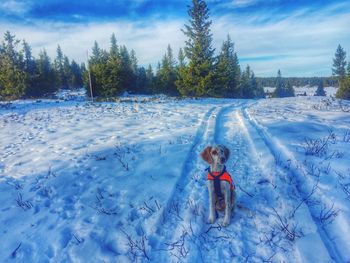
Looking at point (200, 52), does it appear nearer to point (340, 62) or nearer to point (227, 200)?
point (227, 200)

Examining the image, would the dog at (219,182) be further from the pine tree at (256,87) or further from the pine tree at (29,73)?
the pine tree at (256,87)

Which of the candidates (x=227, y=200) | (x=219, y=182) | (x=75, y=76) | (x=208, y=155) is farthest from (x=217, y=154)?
(x=75, y=76)

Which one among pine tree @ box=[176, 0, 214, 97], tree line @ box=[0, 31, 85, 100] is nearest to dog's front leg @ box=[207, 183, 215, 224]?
pine tree @ box=[176, 0, 214, 97]

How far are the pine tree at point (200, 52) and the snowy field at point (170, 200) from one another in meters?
20.7

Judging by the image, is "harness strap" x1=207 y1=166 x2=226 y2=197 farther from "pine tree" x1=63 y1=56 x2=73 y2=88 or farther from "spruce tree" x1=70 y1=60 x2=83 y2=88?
"pine tree" x1=63 y1=56 x2=73 y2=88

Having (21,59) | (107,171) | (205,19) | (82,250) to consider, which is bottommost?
(82,250)

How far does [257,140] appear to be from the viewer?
26.6 ft

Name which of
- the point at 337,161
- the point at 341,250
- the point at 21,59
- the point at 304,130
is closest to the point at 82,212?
the point at 341,250

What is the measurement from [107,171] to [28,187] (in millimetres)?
1889

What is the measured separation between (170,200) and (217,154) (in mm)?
1532

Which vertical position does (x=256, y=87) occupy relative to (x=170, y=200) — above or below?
above

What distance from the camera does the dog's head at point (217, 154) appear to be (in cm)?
402

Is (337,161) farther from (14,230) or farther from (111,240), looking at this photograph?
(14,230)

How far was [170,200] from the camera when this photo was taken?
15.8 feet
